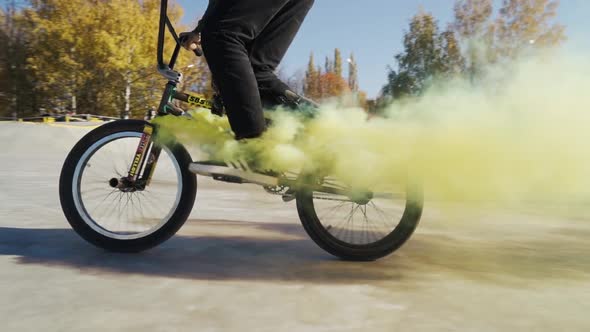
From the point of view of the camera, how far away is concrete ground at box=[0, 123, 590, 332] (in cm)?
215

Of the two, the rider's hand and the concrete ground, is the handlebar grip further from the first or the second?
the concrete ground

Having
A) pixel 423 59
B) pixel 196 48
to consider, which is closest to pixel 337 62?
pixel 423 59

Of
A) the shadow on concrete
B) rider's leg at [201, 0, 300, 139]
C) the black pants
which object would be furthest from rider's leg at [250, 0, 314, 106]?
the shadow on concrete

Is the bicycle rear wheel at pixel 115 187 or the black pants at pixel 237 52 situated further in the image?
the bicycle rear wheel at pixel 115 187

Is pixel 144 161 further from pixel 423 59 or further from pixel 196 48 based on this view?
pixel 423 59

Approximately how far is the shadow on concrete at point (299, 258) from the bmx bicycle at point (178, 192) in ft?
0.41

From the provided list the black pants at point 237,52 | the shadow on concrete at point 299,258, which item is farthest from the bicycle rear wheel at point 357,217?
the black pants at point 237,52

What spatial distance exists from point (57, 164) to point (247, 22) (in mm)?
7243

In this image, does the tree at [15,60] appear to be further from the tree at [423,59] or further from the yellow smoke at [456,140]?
the yellow smoke at [456,140]

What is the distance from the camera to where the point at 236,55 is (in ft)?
9.64

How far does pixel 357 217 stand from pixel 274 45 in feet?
4.12

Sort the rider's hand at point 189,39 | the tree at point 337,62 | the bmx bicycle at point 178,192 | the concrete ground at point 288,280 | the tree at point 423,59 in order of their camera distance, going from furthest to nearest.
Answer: the tree at point 337,62 → the tree at point 423,59 → the rider's hand at point 189,39 → the bmx bicycle at point 178,192 → the concrete ground at point 288,280

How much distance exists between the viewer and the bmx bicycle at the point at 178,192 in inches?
124

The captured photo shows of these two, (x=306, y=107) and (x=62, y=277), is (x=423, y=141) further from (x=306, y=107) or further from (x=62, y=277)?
(x=62, y=277)
